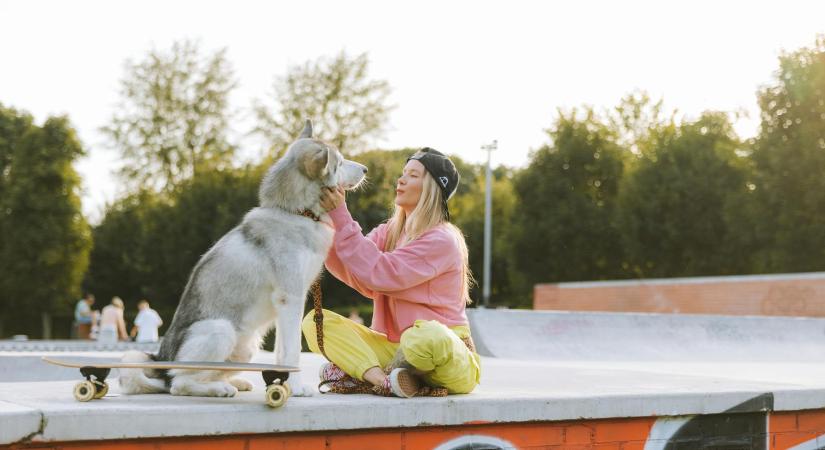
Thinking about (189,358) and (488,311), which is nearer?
(189,358)

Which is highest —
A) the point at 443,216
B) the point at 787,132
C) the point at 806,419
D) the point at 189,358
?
the point at 787,132

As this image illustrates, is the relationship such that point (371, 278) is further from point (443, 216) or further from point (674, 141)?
point (674, 141)

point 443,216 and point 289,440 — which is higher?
point 443,216

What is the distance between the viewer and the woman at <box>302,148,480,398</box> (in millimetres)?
5211

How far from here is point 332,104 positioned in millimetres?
48125

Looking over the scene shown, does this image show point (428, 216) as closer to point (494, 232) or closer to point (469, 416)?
point (469, 416)

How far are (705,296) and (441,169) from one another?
23.9 m

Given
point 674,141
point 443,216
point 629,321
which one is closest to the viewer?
point 443,216

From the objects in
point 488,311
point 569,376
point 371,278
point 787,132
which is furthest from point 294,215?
point 787,132

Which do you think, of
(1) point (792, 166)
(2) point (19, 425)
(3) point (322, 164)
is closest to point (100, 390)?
(2) point (19, 425)

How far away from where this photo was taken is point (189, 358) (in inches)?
187

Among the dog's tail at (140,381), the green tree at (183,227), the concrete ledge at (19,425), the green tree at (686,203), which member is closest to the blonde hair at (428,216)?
the dog's tail at (140,381)

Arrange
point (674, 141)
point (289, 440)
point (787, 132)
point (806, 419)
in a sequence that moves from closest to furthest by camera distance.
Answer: point (289, 440) < point (806, 419) < point (787, 132) < point (674, 141)

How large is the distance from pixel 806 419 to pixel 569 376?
203 centimetres
